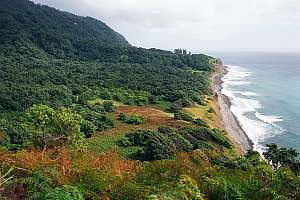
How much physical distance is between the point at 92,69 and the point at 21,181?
4835 inches

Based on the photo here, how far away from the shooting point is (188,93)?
99188 millimetres

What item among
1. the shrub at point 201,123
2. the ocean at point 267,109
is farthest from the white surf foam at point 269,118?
the shrub at point 201,123

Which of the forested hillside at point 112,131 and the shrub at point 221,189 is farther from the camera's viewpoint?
the forested hillside at point 112,131

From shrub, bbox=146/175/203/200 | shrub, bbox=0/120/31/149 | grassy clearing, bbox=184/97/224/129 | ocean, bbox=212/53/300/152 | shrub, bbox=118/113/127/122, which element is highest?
shrub, bbox=146/175/203/200

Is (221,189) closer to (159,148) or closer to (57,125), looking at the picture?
(57,125)

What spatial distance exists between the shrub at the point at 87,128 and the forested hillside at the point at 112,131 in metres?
0.21

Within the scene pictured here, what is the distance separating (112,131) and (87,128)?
426cm

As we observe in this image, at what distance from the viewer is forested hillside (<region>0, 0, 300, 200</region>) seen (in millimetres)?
12875

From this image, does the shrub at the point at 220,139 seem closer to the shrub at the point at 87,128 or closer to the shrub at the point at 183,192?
the shrub at the point at 87,128

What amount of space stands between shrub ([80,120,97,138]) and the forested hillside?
8.1 inches

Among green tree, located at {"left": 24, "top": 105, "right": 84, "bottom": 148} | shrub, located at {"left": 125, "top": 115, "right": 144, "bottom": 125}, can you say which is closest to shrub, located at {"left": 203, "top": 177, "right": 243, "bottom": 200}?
green tree, located at {"left": 24, "top": 105, "right": 84, "bottom": 148}

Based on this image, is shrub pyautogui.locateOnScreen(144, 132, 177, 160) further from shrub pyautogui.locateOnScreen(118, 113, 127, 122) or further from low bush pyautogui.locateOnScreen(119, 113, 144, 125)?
shrub pyautogui.locateOnScreen(118, 113, 127, 122)

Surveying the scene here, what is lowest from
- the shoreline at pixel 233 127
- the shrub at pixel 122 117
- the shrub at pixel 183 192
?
the shoreline at pixel 233 127

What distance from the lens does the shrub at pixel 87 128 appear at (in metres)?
63.7
